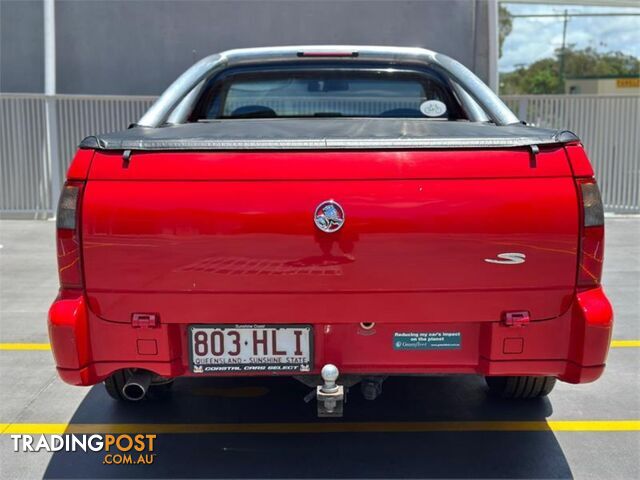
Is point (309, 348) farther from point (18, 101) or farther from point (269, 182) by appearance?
point (18, 101)

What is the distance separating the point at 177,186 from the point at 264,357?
78cm

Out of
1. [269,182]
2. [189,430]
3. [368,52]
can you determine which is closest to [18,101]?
[368,52]

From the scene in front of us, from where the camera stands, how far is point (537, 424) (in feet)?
11.6

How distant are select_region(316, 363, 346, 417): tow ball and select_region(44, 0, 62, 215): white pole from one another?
8.87 metres

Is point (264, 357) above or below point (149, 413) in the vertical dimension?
above

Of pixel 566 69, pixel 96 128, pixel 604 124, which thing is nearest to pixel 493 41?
pixel 604 124

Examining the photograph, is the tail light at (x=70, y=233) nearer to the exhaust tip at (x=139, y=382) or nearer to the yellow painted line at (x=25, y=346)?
the exhaust tip at (x=139, y=382)

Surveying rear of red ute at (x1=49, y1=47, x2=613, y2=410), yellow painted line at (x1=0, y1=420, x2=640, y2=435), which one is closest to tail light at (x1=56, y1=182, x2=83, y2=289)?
rear of red ute at (x1=49, y1=47, x2=613, y2=410)

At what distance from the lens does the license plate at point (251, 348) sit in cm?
267

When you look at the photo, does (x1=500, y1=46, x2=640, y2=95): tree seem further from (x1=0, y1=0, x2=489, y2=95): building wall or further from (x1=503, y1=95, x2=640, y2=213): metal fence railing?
(x1=503, y1=95, x2=640, y2=213): metal fence railing

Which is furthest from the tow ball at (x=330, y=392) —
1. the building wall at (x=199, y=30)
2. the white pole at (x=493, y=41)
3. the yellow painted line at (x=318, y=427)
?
the building wall at (x=199, y=30)

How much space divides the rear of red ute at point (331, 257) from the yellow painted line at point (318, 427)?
861 mm

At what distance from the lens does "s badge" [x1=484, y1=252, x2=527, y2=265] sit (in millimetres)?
2564

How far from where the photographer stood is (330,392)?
270cm
